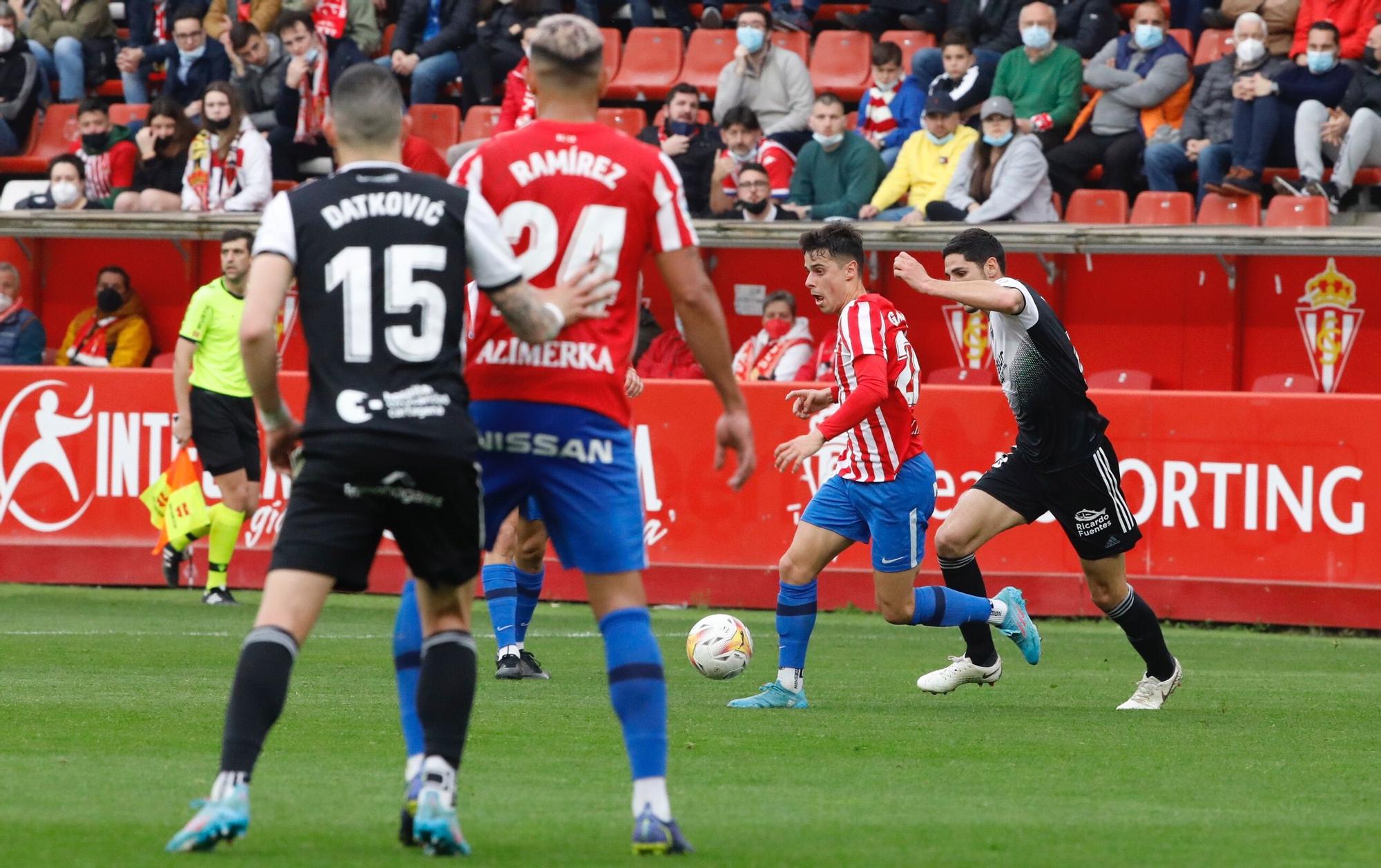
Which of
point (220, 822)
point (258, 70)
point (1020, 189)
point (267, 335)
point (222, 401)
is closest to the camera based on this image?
point (220, 822)

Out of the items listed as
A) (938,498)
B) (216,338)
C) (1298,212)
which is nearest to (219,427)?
(216,338)

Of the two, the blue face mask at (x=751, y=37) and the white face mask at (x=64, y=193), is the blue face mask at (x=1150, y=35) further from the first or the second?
the white face mask at (x=64, y=193)

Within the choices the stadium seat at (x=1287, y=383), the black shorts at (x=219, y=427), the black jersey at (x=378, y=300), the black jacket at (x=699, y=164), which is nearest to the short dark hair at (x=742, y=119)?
the black jacket at (x=699, y=164)

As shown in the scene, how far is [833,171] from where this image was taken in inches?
727

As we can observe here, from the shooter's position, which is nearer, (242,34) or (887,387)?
(887,387)

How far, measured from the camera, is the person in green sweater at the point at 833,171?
59.8 ft

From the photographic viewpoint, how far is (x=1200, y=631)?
1457 centimetres

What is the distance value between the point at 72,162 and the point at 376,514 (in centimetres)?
1592

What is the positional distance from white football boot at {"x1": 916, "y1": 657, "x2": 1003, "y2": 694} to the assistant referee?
648 cm

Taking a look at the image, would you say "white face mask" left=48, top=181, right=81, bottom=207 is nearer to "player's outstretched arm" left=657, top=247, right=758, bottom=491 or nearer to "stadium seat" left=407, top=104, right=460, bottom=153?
"stadium seat" left=407, top=104, right=460, bottom=153

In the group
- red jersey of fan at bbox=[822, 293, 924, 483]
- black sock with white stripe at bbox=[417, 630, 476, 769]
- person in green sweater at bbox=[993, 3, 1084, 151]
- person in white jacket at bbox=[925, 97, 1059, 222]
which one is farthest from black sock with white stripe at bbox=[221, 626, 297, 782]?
person in green sweater at bbox=[993, 3, 1084, 151]

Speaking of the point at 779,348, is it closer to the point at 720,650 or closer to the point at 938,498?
the point at 938,498

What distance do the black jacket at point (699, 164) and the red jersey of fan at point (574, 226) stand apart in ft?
42.5

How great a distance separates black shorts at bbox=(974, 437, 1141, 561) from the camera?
31.5 ft
